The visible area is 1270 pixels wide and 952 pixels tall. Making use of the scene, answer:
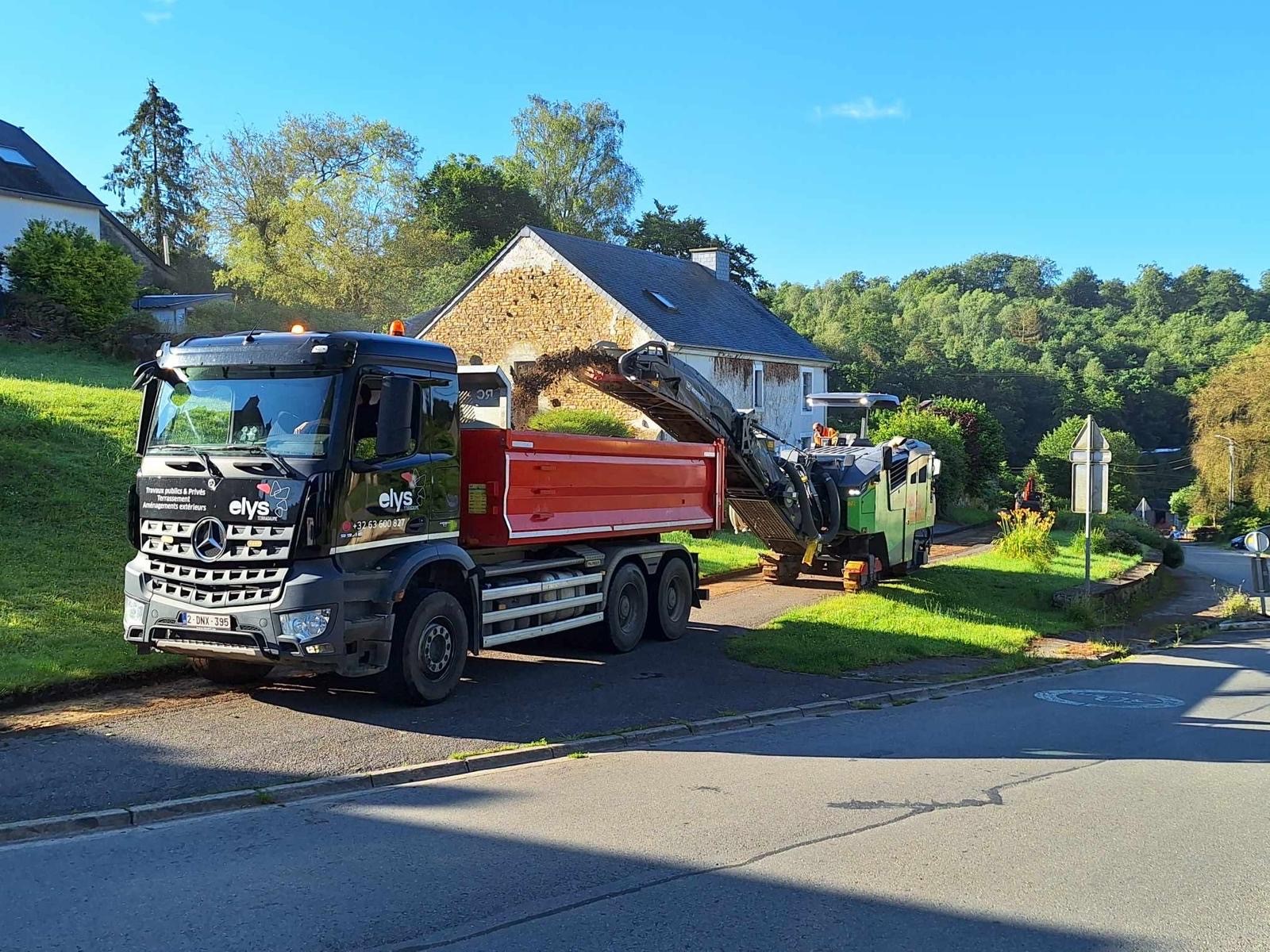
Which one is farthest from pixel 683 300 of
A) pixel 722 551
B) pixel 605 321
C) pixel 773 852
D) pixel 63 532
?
pixel 773 852

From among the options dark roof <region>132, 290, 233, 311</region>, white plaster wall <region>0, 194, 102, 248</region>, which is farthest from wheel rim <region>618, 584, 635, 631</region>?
white plaster wall <region>0, 194, 102, 248</region>

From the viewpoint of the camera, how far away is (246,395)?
8.90 meters

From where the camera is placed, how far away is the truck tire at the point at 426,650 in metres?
9.26

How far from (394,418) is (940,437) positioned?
3002 centimetres

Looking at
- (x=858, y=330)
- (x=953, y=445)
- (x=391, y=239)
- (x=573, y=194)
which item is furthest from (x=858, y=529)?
(x=858, y=330)

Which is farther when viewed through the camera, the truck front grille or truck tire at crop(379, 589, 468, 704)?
truck tire at crop(379, 589, 468, 704)

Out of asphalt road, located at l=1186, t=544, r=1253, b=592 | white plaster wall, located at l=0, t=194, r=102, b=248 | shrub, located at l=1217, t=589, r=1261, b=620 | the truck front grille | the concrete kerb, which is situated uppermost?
white plaster wall, located at l=0, t=194, r=102, b=248

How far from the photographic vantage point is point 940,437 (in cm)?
3647

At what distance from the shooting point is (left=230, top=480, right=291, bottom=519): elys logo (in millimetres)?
8461

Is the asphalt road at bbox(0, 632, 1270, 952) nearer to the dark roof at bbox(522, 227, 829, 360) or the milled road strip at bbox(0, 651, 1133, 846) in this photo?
the milled road strip at bbox(0, 651, 1133, 846)

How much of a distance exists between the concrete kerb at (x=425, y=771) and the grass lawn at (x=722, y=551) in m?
8.18

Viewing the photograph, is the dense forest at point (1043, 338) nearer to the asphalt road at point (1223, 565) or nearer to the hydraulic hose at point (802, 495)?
the asphalt road at point (1223, 565)

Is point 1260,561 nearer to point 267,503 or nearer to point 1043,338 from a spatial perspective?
point 267,503

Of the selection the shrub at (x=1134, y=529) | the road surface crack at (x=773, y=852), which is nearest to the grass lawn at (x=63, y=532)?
the road surface crack at (x=773, y=852)
